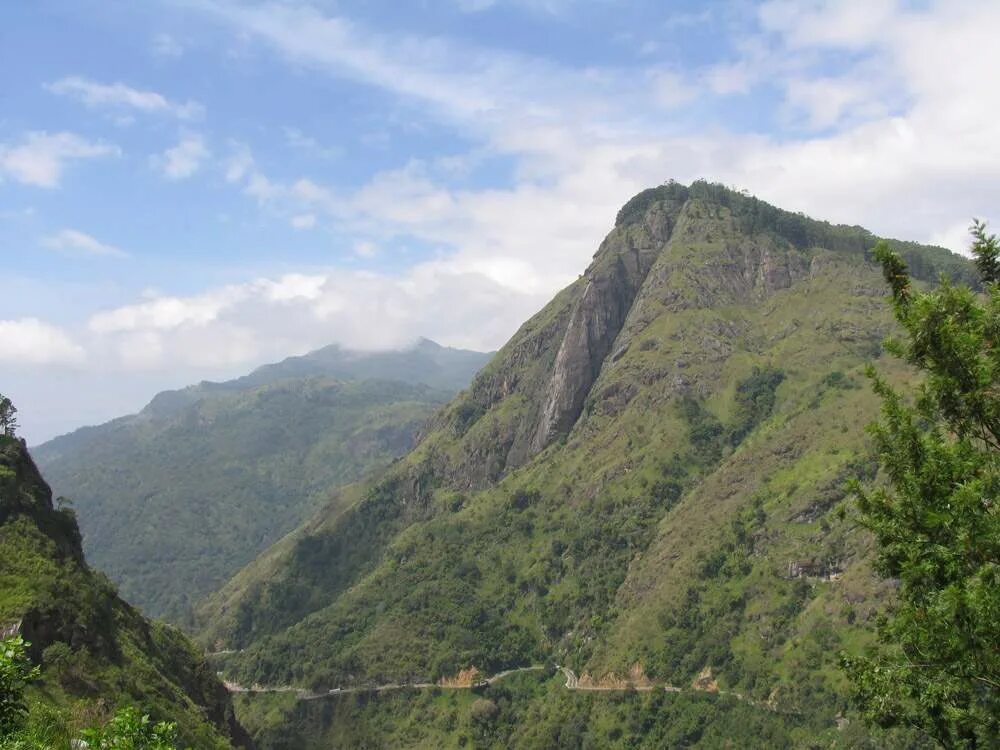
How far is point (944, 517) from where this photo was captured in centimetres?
2041

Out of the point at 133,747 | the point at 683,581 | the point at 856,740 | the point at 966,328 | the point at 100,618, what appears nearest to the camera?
the point at 133,747

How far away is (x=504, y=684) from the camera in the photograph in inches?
6688

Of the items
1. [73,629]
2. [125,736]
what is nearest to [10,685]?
[125,736]

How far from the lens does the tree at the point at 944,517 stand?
20.1 metres

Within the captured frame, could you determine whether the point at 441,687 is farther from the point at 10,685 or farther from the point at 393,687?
the point at 10,685

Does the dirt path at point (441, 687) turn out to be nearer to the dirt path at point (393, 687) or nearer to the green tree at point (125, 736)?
the dirt path at point (393, 687)

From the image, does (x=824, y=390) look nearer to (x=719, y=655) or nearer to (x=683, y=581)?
(x=683, y=581)

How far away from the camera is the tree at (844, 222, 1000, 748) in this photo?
20125 mm

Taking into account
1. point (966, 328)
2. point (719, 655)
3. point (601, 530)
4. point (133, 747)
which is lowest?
point (719, 655)

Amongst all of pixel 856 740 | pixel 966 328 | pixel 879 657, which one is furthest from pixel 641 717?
pixel 966 328

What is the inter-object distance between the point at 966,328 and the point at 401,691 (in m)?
174

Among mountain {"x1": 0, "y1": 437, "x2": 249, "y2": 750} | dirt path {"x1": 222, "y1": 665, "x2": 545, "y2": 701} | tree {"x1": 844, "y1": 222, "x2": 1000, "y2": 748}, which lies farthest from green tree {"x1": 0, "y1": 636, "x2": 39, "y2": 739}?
dirt path {"x1": 222, "y1": 665, "x2": 545, "y2": 701}

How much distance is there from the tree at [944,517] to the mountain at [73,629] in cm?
4853

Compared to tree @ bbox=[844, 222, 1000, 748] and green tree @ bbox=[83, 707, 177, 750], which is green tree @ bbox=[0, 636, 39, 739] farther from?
tree @ bbox=[844, 222, 1000, 748]
